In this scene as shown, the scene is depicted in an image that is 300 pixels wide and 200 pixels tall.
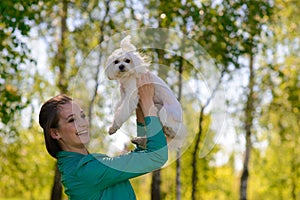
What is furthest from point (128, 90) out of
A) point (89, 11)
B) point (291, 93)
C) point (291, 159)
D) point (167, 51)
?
point (291, 159)

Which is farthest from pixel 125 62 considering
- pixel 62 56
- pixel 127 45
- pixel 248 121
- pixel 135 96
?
pixel 248 121

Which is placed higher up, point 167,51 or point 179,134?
point 167,51

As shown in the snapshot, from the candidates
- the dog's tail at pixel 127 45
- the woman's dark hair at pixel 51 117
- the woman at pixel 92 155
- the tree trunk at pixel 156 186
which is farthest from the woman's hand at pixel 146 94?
the tree trunk at pixel 156 186

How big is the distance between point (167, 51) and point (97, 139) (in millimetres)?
817

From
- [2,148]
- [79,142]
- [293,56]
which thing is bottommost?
[79,142]

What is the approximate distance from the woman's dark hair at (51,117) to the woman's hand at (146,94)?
1.29 feet

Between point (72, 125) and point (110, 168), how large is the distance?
Answer: 12.5 inches

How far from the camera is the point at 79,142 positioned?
11.2 feet

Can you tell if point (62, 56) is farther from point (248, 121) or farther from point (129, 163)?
point (129, 163)

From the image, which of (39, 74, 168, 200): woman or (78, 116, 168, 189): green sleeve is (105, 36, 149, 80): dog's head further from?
(78, 116, 168, 189): green sleeve

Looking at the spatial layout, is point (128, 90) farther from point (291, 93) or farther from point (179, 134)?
point (291, 93)

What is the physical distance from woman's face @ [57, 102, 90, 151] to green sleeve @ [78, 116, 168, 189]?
12 centimetres

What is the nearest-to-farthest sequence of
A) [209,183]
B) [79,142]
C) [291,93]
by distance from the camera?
[79,142] → [291,93] → [209,183]

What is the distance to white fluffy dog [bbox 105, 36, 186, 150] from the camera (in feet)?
11.6
